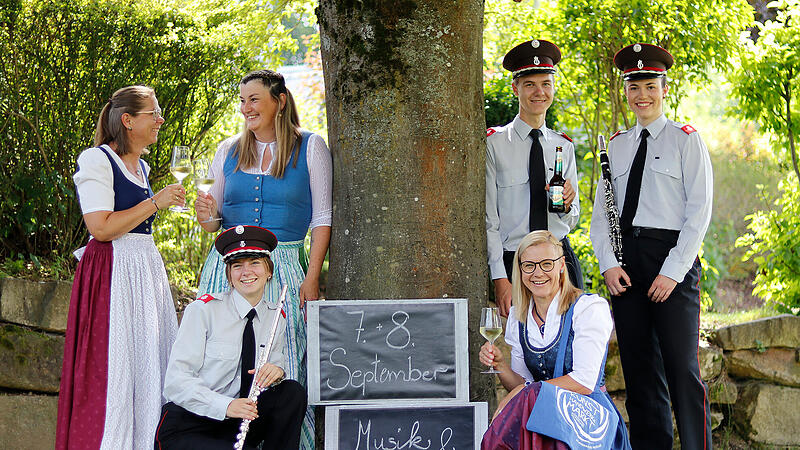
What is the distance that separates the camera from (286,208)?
162 inches

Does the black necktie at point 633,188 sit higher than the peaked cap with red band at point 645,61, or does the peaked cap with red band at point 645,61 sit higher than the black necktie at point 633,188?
the peaked cap with red band at point 645,61

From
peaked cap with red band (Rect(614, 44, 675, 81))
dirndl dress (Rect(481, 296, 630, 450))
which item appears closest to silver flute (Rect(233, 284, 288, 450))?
dirndl dress (Rect(481, 296, 630, 450))

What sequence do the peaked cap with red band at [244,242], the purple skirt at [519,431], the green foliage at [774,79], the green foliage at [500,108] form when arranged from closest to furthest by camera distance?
1. the purple skirt at [519,431]
2. the peaked cap with red band at [244,242]
3. the green foliage at [500,108]
4. the green foliage at [774,79]

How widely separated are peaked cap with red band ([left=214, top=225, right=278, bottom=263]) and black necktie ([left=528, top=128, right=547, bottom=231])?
4.29ft

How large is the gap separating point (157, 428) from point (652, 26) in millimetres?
4583

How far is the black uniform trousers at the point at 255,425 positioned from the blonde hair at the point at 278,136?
3.42ft

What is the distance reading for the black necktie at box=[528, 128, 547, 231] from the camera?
4223 mm

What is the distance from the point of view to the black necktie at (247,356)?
379 cm

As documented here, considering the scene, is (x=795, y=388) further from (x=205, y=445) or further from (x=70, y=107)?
(x=70, y=107)

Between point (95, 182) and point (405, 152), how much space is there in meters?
1.43

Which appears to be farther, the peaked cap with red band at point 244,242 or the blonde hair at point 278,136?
the blonde hair at point 278,136

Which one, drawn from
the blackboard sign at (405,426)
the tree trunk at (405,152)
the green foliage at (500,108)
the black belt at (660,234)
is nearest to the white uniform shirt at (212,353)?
the blackboard sign at (405,426)

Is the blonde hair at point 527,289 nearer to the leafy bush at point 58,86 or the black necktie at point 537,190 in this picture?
the black necktie at point 537,190

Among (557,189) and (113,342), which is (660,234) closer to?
(557,189)
